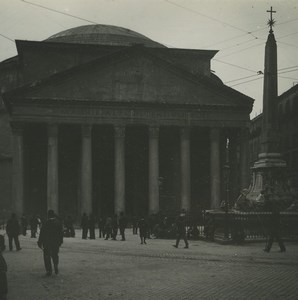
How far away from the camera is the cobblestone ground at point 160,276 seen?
916 cm

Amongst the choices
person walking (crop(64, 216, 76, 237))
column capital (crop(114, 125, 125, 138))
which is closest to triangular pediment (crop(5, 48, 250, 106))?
column capital (crop(114, 125, 125, 138))

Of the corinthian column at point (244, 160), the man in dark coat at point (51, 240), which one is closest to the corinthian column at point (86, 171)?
the corinthian column at point (244, 160)

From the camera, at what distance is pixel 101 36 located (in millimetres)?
48250

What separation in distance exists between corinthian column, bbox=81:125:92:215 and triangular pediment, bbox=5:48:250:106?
2251 mm

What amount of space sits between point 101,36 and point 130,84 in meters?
13.0

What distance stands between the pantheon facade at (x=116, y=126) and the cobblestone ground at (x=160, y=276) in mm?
19546

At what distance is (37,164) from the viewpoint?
41.5m

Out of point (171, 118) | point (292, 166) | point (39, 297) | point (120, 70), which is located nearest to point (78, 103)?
point (120, 70)

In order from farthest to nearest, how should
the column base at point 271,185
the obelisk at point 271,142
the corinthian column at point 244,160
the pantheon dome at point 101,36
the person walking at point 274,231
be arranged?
the pantheon dome at point 101,36
the corinthian column at point 244,160
the obelisk at point 271,142
the column base at point 271,185
the person walking at point 274,231

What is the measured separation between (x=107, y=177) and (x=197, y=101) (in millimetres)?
9442

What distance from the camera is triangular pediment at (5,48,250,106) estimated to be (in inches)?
1420

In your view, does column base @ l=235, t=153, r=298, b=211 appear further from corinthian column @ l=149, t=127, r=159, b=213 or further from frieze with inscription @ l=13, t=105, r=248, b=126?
frieze with inscription @ l=13, t=105, r=248, b=126

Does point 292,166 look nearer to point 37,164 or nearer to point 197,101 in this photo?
point 197,101

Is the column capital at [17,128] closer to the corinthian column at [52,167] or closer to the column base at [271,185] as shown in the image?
the corinthian column at [52,167]
